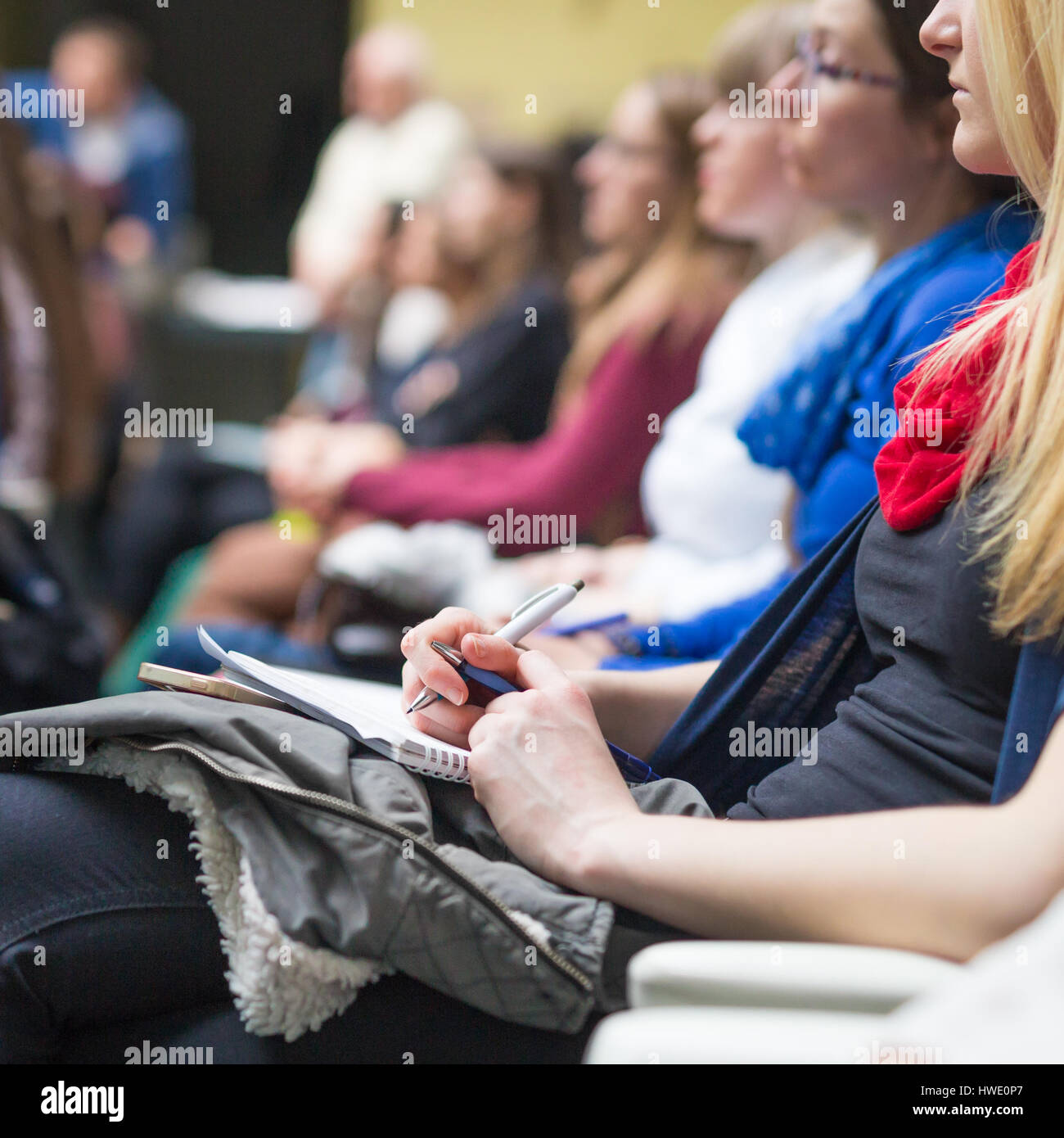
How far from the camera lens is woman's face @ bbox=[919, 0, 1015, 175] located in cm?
100

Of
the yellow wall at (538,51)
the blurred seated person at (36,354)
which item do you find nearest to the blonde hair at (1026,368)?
the blurred seated person at (36,354)

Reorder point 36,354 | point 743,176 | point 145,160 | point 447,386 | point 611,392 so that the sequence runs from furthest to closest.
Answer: point 145,160 → point 447,386 → point 36,354 → point 611,392 → point 743,176

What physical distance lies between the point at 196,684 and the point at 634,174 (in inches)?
69.6

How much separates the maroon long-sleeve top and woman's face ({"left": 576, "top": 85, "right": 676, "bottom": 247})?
1.14 feet

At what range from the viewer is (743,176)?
1.98 m

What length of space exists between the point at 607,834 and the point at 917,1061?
0.27 m

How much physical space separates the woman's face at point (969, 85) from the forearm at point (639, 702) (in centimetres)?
52

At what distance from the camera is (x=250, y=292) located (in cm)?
534

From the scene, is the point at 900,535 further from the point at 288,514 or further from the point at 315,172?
the point at 315,172

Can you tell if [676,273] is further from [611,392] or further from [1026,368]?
[1026,368]

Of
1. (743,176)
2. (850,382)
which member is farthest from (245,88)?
(850,382)

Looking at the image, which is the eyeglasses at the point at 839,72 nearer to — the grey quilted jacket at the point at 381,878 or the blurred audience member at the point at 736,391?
the blurred audience member at the point at 736,391

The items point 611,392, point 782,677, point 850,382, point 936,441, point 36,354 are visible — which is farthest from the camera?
point 36,354

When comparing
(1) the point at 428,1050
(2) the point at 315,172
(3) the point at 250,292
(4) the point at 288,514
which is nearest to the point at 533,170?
(4) the point at 288,514
